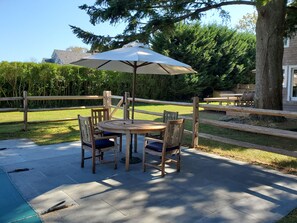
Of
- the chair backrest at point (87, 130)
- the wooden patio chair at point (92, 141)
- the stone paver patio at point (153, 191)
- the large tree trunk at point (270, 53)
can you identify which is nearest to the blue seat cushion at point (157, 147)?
the stone paver patio at point (153, 191)

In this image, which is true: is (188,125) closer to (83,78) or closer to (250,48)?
(83,78)

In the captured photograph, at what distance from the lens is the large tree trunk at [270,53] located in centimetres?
939

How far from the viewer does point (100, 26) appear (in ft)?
33.0

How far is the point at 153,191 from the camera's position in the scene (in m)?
4.12

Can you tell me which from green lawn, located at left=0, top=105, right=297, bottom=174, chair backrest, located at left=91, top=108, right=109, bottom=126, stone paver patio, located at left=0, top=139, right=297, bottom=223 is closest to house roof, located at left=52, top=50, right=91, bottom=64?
green lawn, located at left=0, top=105, right=297, bottom=174

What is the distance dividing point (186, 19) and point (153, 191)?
7.57 meters

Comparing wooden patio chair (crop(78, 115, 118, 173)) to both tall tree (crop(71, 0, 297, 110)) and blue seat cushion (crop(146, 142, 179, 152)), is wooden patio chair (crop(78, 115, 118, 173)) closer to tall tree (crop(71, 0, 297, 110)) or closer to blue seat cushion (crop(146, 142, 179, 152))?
blue seat cushion (crop(146, 142, 179, 152))

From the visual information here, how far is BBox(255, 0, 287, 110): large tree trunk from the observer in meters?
9.39

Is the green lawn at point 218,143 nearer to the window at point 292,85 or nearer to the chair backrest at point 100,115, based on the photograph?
the chair backrest at point 100,115

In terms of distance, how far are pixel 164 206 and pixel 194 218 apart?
0.45 meters

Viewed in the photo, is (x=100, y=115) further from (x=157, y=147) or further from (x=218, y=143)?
(x=218, y=143)

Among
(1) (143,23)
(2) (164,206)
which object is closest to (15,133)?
(1) (143,23)

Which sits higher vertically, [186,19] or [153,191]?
[186,19]

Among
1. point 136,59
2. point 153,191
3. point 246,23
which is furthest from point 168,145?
point 246,23
